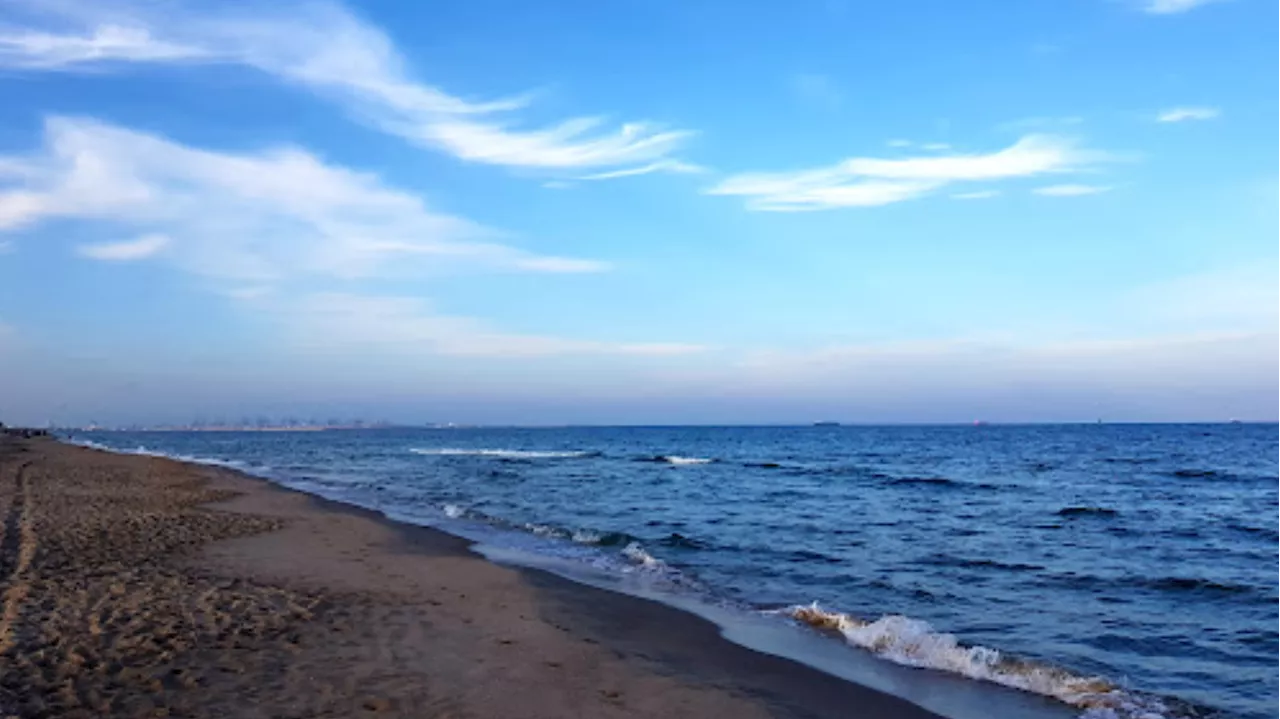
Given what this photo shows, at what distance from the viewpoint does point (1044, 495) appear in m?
33.1

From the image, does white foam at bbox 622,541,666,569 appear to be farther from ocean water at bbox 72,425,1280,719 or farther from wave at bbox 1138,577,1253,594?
wave at bbox 1138,577,1253,594

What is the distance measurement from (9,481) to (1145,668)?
Answer: 3382cm

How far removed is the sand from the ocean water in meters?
2.32

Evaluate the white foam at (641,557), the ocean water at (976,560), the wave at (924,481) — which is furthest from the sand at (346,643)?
the wave at (924,481)

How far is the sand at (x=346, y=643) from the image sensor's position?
7371 mm

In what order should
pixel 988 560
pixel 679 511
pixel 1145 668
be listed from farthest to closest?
pixel 679 511 → pixel 988 560 → pixel 1145 668

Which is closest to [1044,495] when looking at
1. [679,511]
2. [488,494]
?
[679,511]

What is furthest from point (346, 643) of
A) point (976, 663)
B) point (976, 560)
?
point (976, 560)

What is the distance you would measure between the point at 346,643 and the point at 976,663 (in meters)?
6.81

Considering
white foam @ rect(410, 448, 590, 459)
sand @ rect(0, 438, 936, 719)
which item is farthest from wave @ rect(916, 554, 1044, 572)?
white foam @ rect(410, 448, 590, 459)

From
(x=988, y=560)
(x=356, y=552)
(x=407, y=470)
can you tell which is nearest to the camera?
(x=356, y=552)

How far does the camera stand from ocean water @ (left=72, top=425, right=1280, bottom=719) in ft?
33.1

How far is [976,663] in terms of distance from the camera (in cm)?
980

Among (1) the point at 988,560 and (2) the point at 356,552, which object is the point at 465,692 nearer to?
(2) the point at 356,552
